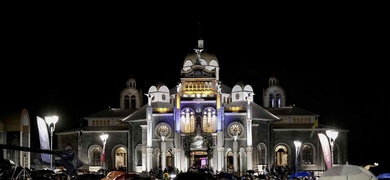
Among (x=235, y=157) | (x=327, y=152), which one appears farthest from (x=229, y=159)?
(x=327, y=152)

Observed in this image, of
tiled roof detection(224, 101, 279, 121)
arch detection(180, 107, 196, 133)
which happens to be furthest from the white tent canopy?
tiled roof detection(224, 101, 279, 121)

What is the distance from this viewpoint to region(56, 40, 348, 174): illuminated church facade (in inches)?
3420

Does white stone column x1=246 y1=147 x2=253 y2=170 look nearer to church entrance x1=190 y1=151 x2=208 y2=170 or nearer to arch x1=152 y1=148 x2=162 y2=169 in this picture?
church entrance x1=190 y1=151 x2=208 y2=170

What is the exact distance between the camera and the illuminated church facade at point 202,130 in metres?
86.9

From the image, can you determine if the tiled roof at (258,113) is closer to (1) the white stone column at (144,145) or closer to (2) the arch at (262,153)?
(2) the arch at (262,153)

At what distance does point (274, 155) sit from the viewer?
3659 inches

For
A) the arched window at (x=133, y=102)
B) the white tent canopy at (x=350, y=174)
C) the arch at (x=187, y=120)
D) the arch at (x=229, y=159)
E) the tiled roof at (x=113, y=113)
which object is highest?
the arched window at (x=133, y=102)

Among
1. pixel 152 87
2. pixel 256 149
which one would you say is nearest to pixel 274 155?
pixel 256 149

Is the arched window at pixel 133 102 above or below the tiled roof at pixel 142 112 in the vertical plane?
above

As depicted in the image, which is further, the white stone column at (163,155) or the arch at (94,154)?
the arch at (94,154)

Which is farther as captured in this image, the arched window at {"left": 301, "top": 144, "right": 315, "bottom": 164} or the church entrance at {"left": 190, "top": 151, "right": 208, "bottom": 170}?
the arched window at {"left": 301, "top": 144, "right": 315, "bottom": 164}

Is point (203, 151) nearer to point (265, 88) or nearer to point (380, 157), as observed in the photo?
point (265, 88)

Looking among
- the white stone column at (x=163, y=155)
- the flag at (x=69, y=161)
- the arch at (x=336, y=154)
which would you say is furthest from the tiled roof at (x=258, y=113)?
the flag at (x=69, y=161)

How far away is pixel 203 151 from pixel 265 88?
1938 cm
